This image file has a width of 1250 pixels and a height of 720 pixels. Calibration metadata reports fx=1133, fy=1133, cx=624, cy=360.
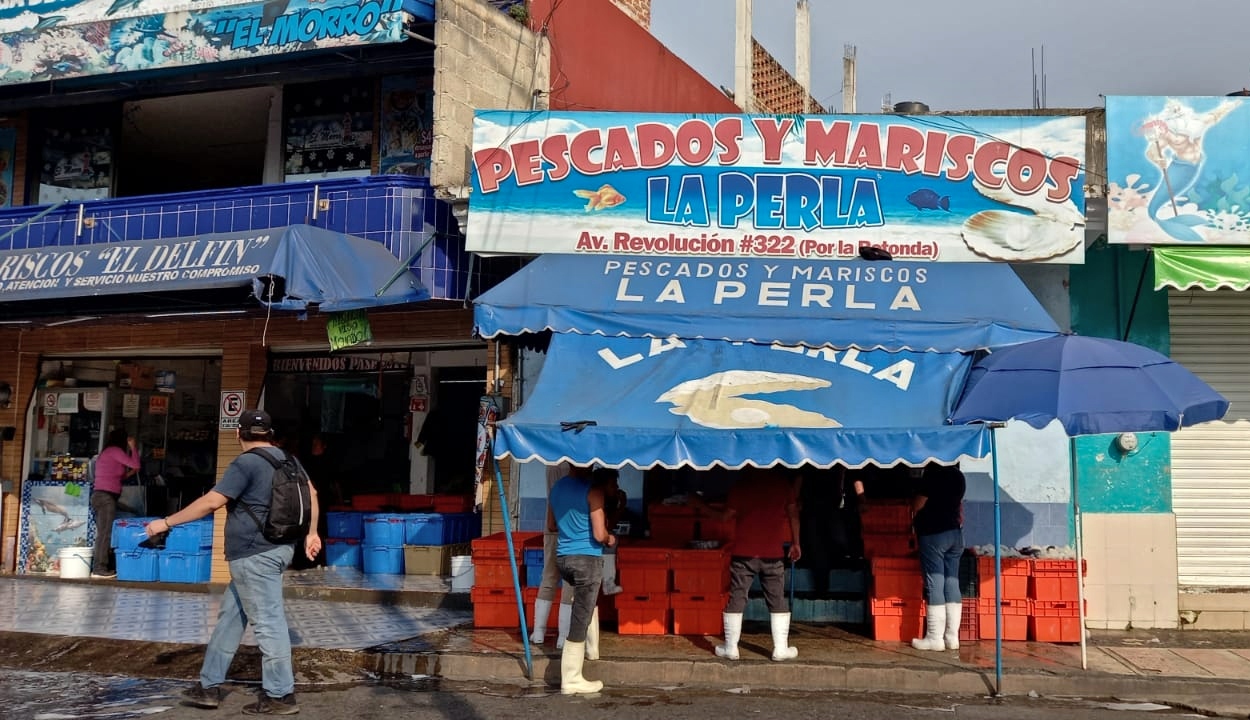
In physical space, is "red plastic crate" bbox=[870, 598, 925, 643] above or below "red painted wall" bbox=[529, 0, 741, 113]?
A: below

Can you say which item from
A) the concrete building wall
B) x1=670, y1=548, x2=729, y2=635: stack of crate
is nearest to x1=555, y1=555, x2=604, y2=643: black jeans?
x1=670, y1=548, x2=729, y2=635: stack of crate

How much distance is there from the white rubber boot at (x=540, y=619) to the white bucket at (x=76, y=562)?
7605 mm

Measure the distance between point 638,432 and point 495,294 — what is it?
2.58m

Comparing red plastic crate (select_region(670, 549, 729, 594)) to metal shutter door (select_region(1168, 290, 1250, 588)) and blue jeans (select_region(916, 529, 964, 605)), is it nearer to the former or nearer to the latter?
blue jeans (select_region(916, 529, 964, 605))

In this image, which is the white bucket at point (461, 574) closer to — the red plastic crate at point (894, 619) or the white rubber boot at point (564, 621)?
the white rubber boot at point (564, 621)

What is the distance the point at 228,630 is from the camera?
747 centimetres

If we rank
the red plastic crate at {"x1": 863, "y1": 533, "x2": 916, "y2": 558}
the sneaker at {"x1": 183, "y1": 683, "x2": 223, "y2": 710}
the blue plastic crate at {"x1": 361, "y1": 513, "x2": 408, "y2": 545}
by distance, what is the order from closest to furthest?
the sneaker at {"x1": 183, "y1": 683, "x2": 223, "y2": 710}, the red plastic crate at {"x1": 863, "y1": 533, "x2": 916, "y2": 558}, the blue plastic crate at {"x1": 361, "y1": 513, "x2": 408, "y2": 545}

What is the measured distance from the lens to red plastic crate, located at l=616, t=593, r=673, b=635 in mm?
9992

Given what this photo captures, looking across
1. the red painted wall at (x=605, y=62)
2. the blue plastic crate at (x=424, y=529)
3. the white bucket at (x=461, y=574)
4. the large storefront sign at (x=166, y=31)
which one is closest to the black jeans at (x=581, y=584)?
the white bucket at (x=461, y=574)

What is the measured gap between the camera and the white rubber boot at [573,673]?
827 centimetres

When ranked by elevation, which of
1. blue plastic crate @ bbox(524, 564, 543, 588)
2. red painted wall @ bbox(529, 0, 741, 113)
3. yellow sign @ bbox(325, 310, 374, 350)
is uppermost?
red painted wall @ bbox(529, 0, 741, 113)

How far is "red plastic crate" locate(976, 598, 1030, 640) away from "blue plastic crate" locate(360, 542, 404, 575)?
658 centimetres

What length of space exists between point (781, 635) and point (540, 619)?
6.50ft

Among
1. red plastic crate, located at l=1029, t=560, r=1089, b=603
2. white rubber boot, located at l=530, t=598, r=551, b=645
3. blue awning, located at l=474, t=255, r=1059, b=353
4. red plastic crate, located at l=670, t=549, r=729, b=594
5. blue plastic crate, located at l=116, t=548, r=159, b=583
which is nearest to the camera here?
white rubber boot, located at l=530, t=598, r=551, b=645
